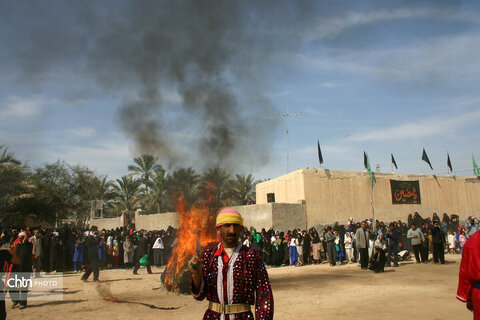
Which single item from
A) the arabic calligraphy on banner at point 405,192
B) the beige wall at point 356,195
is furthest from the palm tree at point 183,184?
the arabic calligraphy on banner at point 405,192

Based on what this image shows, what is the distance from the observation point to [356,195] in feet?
80.6

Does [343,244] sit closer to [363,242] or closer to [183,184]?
[363,242]

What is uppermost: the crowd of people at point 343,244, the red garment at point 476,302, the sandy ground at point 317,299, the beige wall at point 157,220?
the beige wall at point 157,220

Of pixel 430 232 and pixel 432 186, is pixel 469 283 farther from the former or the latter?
pixel 432 186

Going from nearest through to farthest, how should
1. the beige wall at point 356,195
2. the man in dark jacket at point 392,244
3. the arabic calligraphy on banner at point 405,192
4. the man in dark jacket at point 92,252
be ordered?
1. the man in dark jacket at point 92,252
2. the man in dark jacket at point 392,244
3. the beige wall at point 356,195
4. the arabic calligraphy on banner at point 405,192

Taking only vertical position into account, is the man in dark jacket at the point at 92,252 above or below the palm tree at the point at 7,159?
below

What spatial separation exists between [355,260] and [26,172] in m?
25.6

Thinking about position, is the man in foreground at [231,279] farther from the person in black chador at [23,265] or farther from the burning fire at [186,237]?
the burning fire at [186,237]

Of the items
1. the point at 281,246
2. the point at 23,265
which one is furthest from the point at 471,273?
the point at 281,246

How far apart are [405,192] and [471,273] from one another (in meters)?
24.3

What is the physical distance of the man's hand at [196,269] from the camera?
9.68 feet

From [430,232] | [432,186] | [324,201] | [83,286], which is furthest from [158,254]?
[432,186]

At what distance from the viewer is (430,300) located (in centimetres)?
812

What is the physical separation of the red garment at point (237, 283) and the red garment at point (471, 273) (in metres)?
2.15
